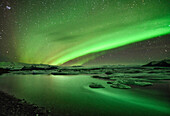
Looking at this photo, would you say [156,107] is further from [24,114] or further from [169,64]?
[169,64]

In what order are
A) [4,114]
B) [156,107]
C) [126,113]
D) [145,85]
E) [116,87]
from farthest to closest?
[145,85]
[116,87]
[156,107]
[126,113]
[4,114]

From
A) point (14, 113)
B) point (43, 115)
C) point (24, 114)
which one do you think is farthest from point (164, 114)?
point (14, 113)

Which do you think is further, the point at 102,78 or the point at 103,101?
the point at 102,78

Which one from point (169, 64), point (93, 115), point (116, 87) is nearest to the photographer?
point (93, 115)

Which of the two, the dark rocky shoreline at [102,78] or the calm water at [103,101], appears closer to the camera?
the dark rocky shoreline at [102,78]

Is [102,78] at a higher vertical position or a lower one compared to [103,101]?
higher

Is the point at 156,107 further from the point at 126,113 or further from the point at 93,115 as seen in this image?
the point at 93,115

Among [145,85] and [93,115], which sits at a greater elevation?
[145,85]

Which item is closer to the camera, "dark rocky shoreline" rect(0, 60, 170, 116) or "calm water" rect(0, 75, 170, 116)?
"dark rocky shoreline" rect(0, 60, 170, 116)

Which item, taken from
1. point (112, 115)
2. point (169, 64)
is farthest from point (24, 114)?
point (169, 64)

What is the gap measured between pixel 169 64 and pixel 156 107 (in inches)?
2690

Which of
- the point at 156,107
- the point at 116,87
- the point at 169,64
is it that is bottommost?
the point at 156,107

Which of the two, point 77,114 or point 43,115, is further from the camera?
point 77,114

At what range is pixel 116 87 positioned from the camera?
12914 millimetres
